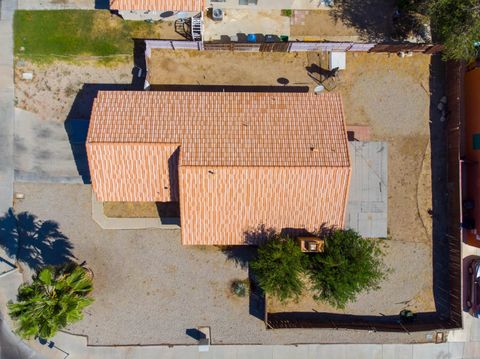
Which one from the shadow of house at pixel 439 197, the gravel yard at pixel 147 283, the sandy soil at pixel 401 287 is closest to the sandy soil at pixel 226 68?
the shadow of house at pixel 439 197

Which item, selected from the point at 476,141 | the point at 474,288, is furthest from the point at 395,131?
the point at 474,288

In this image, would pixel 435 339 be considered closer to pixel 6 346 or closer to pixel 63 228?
pixel 63 228

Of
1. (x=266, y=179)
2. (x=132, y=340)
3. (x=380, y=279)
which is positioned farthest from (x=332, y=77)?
(x=132, y=340)

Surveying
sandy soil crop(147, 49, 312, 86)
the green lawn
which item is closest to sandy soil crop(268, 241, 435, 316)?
sandy soil crop(147, 49, 312, 86)

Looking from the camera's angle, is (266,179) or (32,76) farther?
(32,76)

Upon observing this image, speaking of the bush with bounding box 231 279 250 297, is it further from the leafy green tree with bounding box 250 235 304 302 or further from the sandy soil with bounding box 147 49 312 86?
the sandy soil with bounding box 147 49 312 86

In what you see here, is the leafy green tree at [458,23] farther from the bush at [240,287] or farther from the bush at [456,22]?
the bush at [240,287]
